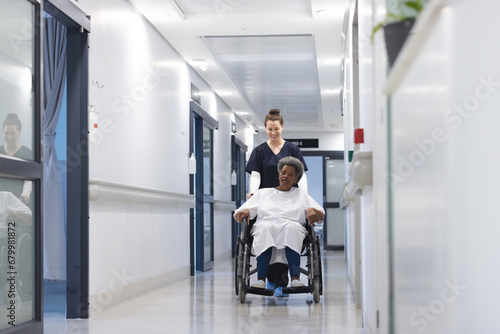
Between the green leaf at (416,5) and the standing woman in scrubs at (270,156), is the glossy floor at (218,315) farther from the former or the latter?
the green leaf at (416,5)

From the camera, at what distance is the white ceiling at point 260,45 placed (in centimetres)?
612

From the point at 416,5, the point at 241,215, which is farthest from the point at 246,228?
the point at 416,5

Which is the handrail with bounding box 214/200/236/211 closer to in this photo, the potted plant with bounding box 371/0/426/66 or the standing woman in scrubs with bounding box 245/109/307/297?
the standing woman in scrubs with bounding box 245/109/307/297

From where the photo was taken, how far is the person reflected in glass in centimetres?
334

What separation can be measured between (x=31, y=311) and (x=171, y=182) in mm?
3798

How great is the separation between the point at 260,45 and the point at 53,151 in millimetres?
2733

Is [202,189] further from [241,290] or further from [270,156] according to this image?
[241,290]

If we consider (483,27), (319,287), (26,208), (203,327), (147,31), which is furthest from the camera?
(147,31)

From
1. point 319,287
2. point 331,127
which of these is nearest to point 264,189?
point 319,287

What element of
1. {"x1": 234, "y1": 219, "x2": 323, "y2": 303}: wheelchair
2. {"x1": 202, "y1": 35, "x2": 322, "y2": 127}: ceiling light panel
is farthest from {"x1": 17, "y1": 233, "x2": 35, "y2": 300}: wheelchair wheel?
{"x1": 202, "y1": 35, "x2": 322, "y2": 127}: ceiling light panel

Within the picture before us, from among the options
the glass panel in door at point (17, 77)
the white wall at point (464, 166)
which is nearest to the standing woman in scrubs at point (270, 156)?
the glass panel in door at point (17, 77)

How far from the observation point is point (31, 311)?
11.6 feet

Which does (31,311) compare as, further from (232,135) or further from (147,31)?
(232,135)

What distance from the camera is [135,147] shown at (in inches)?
234
